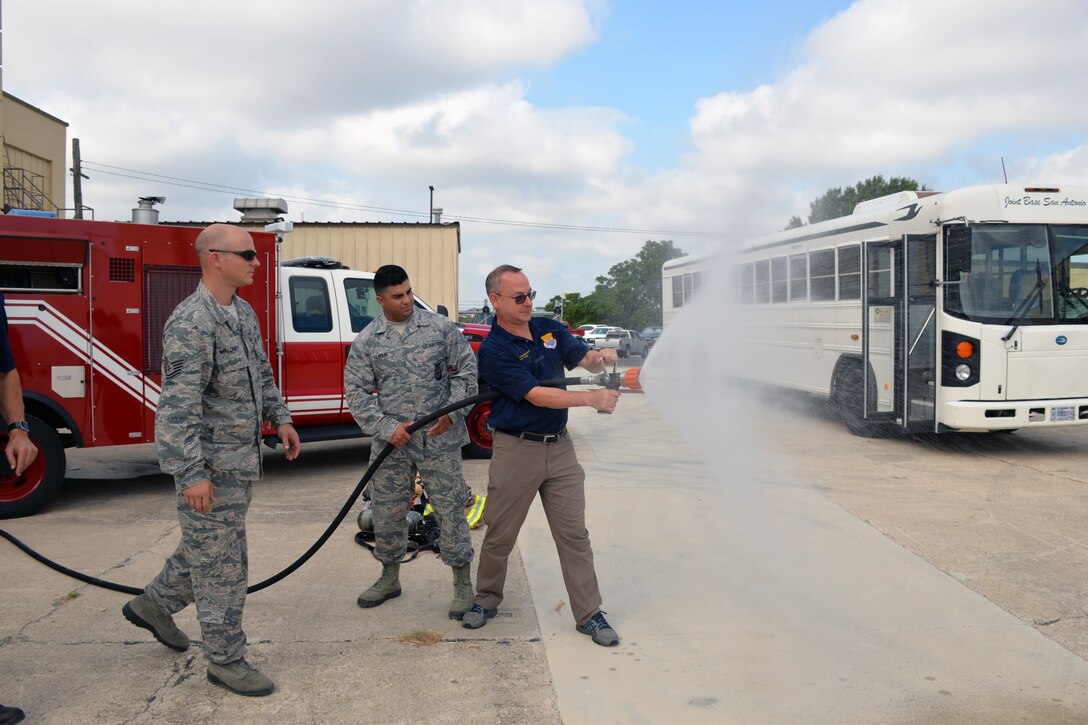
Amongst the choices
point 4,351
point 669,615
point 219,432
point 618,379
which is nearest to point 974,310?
point 669,615

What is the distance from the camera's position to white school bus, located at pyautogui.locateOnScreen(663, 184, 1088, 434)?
982 cm

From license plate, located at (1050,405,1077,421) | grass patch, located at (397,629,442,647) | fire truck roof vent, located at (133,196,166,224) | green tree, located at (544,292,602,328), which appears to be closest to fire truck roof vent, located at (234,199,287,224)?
fire truck roof vent, located at (133,196,166,224)

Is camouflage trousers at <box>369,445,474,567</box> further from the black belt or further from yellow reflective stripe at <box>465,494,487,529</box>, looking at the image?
yellow reflective stripe at <box>465,494,487,529</box>

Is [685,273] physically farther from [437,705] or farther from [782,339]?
[437,705]

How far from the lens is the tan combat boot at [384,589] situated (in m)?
5.10

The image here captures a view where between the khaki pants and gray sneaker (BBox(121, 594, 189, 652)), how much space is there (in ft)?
5.54

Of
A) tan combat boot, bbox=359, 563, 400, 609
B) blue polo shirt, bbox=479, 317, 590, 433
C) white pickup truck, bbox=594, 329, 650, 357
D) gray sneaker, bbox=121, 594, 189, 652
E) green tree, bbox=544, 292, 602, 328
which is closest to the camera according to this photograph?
gray sneaker, bbox=121, 594, 189, 652

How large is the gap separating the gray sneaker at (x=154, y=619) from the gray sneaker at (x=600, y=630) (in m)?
2.11

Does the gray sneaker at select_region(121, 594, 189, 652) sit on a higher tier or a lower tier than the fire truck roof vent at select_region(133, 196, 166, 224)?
lower

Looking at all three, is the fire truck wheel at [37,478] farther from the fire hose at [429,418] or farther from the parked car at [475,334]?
the parked car at [475,334]

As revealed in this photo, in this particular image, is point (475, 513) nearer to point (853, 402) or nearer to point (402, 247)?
point (853, 402)

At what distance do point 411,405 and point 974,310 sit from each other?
25.6 ft

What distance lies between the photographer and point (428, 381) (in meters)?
4.94

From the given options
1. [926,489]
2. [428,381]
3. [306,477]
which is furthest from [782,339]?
[428,381]
